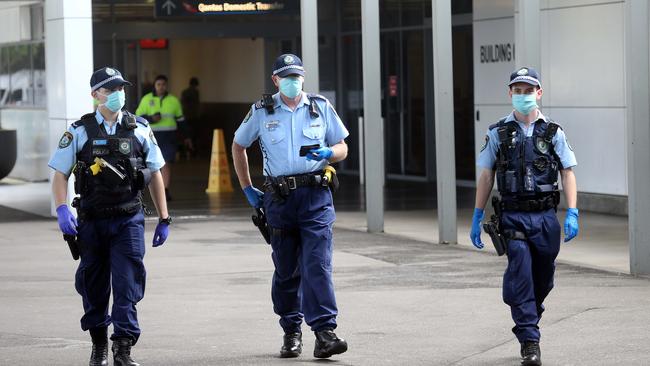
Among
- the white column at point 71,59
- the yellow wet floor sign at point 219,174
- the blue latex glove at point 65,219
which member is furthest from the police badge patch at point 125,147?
the yellow wet floor sign at point 219,174

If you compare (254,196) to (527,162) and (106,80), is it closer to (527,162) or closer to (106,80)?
(106,80)

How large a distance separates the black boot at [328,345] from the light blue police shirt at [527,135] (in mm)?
1354

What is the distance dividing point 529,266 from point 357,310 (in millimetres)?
2464

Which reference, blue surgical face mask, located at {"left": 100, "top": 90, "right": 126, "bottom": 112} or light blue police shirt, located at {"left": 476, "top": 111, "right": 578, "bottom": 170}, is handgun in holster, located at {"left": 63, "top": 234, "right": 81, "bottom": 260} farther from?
light blue police shirt, located at {"left": 476, "top": 111, "right": 578, "bottom": 170}

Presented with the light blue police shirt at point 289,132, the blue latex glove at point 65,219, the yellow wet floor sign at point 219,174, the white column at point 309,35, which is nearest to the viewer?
the blue latex glove at point 65,219

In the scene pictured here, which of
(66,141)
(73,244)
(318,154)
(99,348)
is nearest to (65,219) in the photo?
(73,244)

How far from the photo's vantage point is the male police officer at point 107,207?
27.4 ft

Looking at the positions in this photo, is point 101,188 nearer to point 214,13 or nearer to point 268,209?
point 268,209

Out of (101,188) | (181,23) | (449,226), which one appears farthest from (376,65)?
(181,23)

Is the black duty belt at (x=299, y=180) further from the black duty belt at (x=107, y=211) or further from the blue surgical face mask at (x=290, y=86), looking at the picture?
the black duty belt at (x=107, y=211)

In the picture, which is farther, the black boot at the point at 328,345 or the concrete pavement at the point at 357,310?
the concrete pavement at the point at 357,310

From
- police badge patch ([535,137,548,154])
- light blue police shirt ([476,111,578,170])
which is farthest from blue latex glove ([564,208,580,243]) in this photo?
police badge patch ([535,137,548,154])

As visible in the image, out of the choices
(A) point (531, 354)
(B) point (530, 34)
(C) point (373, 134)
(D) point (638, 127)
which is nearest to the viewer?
(A) point (531, 354)

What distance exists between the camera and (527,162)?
8484 mm
